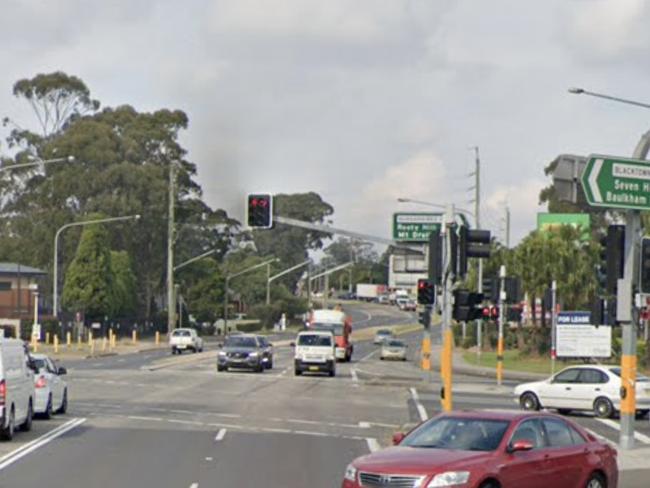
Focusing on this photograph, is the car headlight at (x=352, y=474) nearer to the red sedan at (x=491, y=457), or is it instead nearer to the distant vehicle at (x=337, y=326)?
the red sedan at (x=491, y=457)

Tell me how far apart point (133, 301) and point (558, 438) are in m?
95.3

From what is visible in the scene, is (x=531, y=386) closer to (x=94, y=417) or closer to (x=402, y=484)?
(x=94, y=417)

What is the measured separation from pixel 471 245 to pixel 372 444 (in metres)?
4.43

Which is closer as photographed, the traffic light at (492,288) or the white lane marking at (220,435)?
the white lane marking at (220,435)

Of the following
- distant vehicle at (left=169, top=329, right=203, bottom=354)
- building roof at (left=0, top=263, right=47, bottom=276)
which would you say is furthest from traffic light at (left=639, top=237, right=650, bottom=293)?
building roof at (left=0, top=263, right=47, bottom=276)

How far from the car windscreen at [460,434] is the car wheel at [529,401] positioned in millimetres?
21884

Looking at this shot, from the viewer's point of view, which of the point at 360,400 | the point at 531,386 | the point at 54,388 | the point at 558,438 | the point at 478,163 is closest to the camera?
the point at 558,438

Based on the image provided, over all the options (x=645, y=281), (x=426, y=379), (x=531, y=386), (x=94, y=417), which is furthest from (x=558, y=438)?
(x=426, y=379)

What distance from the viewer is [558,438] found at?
16.2 metres

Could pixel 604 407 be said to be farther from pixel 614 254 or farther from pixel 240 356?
pixel 240 356

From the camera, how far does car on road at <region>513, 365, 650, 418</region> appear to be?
36.3 metres

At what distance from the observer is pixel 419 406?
39.0 m

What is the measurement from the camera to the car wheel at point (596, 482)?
16469 millimetres

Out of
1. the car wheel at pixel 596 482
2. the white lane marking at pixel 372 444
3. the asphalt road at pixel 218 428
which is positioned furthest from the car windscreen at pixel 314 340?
the car wheel at pixel 596 482
